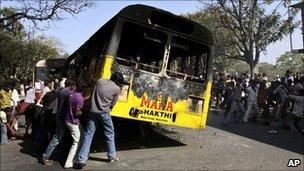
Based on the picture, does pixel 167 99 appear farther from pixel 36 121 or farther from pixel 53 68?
pixel 53 68

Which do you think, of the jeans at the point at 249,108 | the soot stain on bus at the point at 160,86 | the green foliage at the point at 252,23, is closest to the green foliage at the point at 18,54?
the green foliage at the point at 252,23

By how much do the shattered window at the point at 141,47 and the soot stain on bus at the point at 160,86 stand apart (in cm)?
20

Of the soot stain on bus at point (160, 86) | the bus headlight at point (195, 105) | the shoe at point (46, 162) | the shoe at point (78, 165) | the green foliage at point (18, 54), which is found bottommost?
the shoe at point (46, 162)

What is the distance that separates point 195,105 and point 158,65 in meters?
1.25

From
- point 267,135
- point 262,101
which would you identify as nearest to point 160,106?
→ point 267,135

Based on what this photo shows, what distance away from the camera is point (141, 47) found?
11156mm

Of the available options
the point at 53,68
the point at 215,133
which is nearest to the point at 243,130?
the point at 215,133

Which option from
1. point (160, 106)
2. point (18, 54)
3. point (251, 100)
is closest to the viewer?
point (160, 106)

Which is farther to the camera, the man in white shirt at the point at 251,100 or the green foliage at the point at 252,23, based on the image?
the green foliage at the point at 252,23

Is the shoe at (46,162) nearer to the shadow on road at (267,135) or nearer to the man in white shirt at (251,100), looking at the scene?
the shadow on road at (267,135)

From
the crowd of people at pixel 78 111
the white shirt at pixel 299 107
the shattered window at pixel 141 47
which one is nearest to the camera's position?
the crowd of people at pixel 78 111

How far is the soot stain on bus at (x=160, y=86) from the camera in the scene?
9.71 m

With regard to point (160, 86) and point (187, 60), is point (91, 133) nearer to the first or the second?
point (160, 86)

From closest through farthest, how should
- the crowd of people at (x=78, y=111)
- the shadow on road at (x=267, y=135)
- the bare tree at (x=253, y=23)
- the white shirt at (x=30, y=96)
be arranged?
the crowd of people at (x=78, y=111)
the shadow on road at (x=267, y=135)
the white shirt at (x=30, y=96)
the bare tree at (x=253, y=23)
